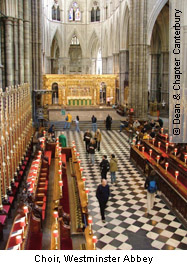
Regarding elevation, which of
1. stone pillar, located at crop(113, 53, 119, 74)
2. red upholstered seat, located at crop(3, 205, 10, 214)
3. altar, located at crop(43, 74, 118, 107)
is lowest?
red upholstered seat, located at crop(3, 205, 10, 214)

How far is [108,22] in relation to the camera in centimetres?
4756

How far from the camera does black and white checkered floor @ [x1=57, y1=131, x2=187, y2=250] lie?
357 inches

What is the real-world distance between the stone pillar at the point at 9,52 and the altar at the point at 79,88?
20944 millimetres

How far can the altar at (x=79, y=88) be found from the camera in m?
40.4

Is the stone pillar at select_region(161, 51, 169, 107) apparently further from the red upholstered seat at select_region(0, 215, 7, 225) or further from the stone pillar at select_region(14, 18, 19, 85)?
the red upholstered seat at select_region(0, 215, 7, 225)

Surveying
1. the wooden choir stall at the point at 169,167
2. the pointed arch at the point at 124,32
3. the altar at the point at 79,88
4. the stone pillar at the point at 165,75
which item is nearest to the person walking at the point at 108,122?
the wooden choir stall at the point at 169,167

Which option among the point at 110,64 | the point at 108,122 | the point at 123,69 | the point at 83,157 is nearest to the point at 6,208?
the point at 83,157

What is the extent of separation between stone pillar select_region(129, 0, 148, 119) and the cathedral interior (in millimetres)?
91

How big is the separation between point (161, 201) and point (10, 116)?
20.7 ft

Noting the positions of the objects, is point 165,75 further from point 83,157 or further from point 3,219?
point 3,219

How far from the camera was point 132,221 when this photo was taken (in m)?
10.5

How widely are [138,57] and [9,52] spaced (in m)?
15.1

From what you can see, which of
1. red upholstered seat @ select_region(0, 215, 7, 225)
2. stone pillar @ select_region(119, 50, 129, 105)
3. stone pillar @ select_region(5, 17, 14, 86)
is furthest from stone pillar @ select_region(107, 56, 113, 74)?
red upholstered seat @ select_region(0, 215, 7, 225)

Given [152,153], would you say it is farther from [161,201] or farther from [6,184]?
[6,184]
